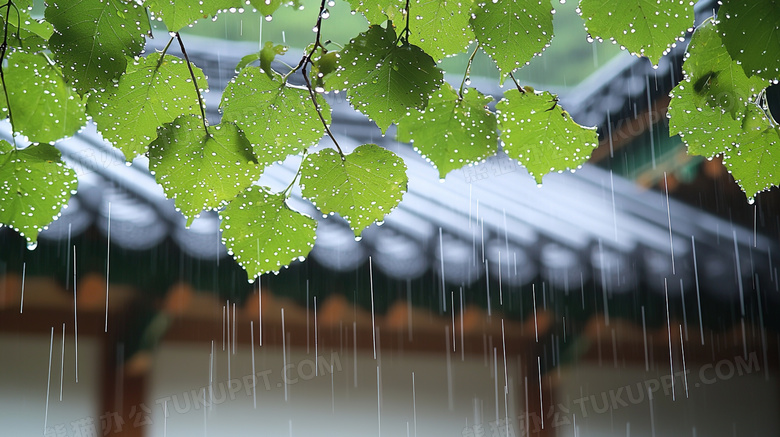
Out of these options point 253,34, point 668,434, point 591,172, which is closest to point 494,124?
point 253,34

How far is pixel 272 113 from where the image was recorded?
337 millimetres

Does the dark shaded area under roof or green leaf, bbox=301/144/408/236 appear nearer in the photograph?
green leaf, bbox=301/144/408/236

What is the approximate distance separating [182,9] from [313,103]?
0.25 ft

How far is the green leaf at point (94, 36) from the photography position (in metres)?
0.29

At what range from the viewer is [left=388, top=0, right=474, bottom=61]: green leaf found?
0.34 metres

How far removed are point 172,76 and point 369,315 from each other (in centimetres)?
355

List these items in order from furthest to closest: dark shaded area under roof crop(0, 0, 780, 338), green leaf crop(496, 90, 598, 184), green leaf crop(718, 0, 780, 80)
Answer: dark shaded area under roof crop(0, 0, 780, 338), green leaf crop(496, 90, 598, 184), green leaf crop(718, 0, 780, 80)

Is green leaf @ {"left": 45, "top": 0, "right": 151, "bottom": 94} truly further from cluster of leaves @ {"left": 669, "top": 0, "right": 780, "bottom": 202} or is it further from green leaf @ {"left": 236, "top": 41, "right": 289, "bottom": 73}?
cluster of leaves @ {"left": 669, "top": 0, "right": 780, "bottom": 202}

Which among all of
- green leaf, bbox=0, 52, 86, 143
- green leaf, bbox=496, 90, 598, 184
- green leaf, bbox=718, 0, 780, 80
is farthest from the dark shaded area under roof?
green leaf, bbox=718, 0, 780, 80

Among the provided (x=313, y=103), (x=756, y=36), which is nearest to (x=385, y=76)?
(x=313, y=103)

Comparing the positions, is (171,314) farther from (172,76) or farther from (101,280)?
(172,76)

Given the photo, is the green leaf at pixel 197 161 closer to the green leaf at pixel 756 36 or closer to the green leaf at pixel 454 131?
the green leaf at pixel 454 131

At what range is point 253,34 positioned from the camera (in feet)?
13.1

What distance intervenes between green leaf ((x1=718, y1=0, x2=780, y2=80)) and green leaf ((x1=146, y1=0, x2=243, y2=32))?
20 centimetres
